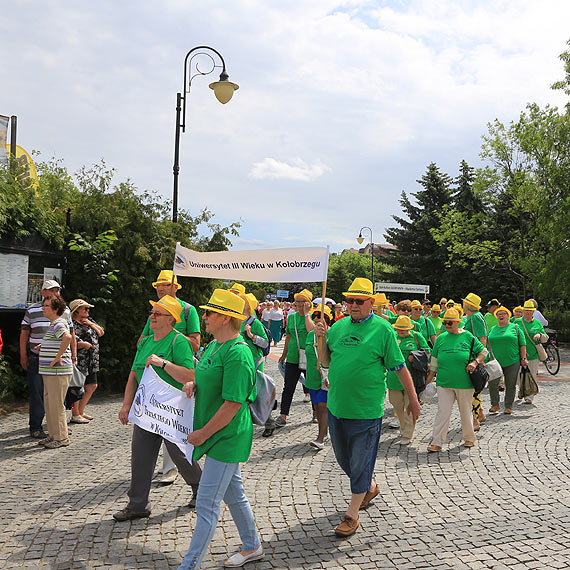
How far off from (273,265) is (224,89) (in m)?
6.29

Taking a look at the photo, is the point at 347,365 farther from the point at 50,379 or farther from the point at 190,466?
the point at 50,379

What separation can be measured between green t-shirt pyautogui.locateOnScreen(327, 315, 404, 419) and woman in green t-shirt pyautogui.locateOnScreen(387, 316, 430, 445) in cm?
Answer: 228

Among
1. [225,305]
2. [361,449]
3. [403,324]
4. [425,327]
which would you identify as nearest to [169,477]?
[361,449]

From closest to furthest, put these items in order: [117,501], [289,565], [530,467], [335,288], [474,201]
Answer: [289,565] < [117,501] < [530,467] < [474,201] < [335,288]

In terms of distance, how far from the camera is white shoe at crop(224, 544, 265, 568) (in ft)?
12.3

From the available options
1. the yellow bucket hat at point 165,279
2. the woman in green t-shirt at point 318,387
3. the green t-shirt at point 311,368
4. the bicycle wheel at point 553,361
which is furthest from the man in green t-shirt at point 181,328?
→ the bicycle wheel at point 553,361

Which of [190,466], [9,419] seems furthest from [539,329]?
[9,419]

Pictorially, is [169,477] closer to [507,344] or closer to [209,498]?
[209,498]

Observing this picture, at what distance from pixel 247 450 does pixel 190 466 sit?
4.20 ft

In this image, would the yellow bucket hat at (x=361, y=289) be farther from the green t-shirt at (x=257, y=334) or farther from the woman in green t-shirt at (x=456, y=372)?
the woman in green t-shirt at (x=456, y=372)

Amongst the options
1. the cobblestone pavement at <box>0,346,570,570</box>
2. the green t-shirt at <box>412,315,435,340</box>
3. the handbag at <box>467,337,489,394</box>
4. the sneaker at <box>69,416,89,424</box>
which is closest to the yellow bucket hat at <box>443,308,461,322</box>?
the handbag at <box>467,337,489,394</box>

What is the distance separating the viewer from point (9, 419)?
823cm

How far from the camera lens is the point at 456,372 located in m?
7.21

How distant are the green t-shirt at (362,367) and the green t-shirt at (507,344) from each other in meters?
6.11
